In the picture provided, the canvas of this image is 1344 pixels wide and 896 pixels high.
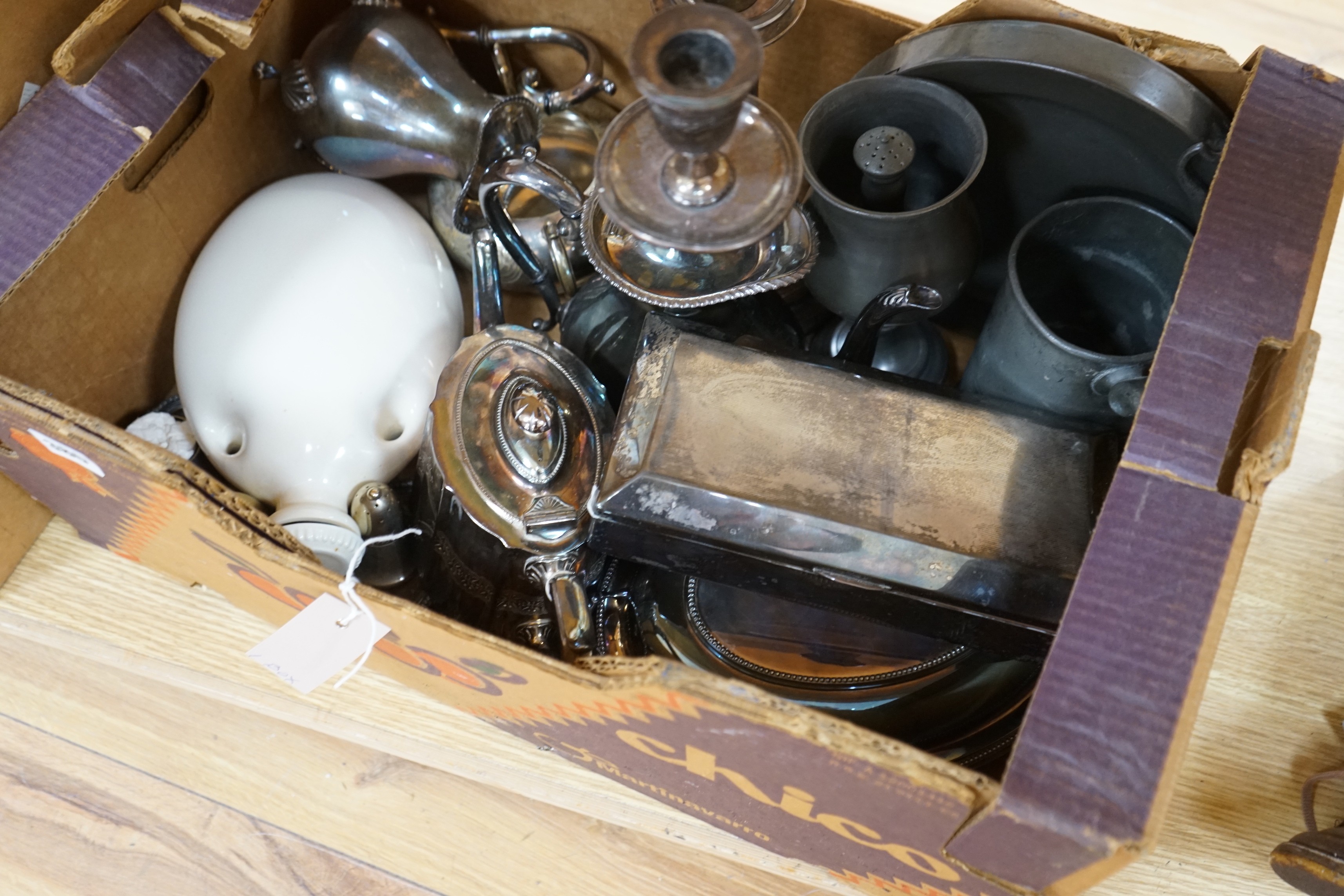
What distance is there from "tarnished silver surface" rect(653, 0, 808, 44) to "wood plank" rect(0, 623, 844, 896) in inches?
17.6

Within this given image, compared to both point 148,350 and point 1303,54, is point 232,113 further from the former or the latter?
point 1303,54

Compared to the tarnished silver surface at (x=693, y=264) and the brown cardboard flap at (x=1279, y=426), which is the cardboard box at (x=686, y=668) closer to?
the brown cardboard flap at (x=1279, y=426)

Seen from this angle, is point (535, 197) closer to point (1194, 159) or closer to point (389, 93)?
point (389, 93)

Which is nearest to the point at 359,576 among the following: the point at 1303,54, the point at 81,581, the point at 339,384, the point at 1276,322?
the point at 339,384

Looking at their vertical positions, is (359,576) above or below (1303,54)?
below

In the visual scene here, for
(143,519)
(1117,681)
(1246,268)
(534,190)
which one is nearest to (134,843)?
(143,519)

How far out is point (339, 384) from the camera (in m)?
0.54

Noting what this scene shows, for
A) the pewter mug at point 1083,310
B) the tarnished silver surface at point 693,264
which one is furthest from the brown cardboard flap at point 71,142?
the pewter mug at point 1083,310

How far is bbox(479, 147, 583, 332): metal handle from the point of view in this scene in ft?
1.64

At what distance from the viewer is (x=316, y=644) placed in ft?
1.56

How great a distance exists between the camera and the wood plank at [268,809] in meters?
0.58

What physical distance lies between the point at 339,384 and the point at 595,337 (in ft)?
0.46

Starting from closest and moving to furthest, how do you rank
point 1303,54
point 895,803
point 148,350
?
1. point 895,803
2. point 148,350
3. point 1303,54

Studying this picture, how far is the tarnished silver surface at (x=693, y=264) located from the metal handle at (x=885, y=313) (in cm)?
4
